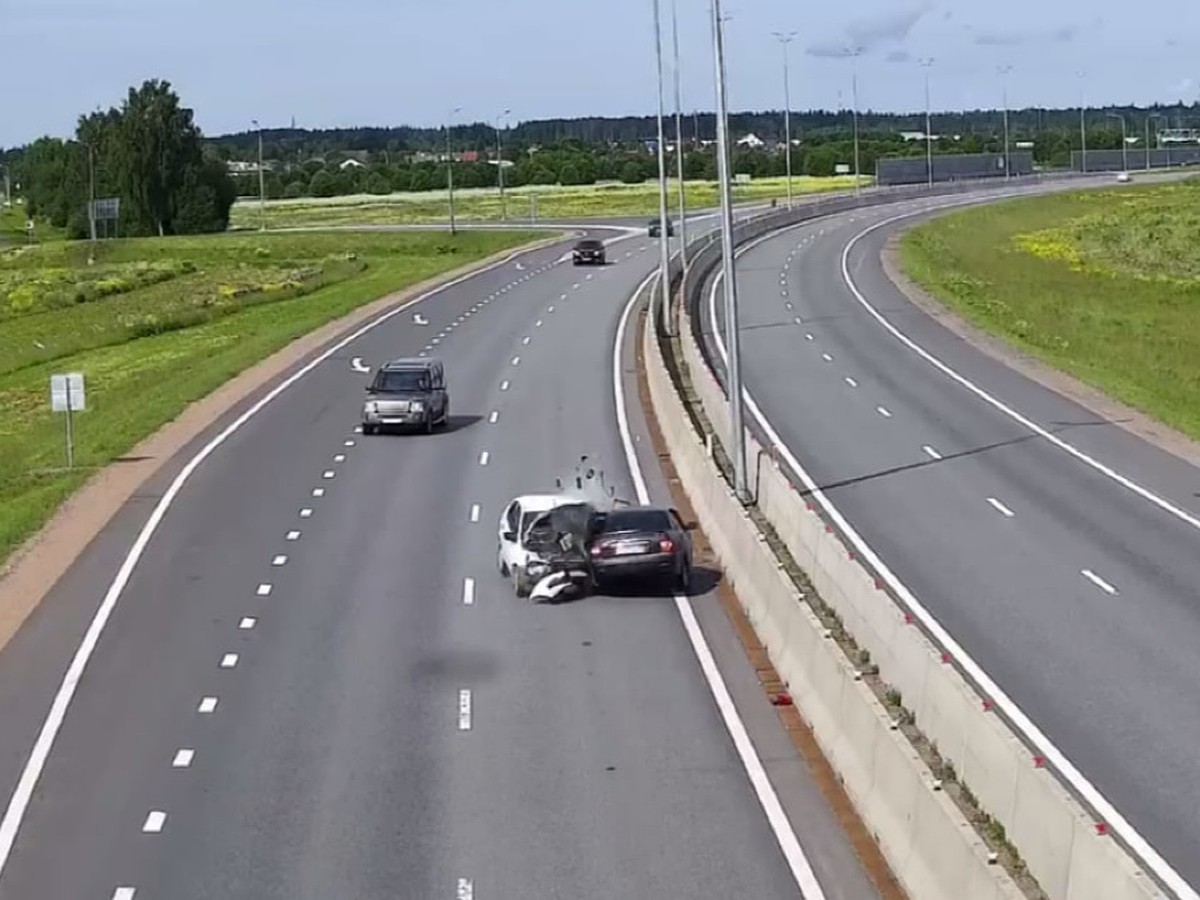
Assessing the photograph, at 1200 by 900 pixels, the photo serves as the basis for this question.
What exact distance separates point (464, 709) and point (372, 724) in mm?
1073

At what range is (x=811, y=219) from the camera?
117 m

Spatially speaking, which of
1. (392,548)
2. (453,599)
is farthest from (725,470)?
(453,599)

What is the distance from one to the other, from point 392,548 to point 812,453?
12021 mm

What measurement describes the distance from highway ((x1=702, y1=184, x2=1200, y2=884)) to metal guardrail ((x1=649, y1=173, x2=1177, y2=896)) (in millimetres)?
348

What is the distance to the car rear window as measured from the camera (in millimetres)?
28281

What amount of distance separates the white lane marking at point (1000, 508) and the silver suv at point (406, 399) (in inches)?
548

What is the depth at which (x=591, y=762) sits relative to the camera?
20141mm

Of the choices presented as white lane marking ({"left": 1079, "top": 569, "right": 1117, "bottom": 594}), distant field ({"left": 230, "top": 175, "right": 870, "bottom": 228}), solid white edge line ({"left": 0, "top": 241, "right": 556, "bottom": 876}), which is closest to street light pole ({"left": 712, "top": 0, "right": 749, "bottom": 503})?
white lane marking ({"left": 1079, "top": 569, "right": 1117, "bottom": 594})

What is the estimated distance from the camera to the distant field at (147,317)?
46.4 meters

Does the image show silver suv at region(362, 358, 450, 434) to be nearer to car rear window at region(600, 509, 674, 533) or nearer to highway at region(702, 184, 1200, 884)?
highway at region(702, 184, 1200, 884)

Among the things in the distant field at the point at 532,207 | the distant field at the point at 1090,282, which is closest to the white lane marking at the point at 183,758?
the distant field at the point at 1090,282

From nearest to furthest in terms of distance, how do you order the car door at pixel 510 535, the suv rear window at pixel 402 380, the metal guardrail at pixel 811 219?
the metal guardrail at pixel 811 219, the car door at pixel 510 535, the suv rear window at pixel 402 380

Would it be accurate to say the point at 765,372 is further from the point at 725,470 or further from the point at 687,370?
the point at 725,470

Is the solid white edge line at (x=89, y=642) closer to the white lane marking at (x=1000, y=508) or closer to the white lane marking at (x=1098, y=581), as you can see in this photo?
the white lane marking at (x=1098, y=581)
